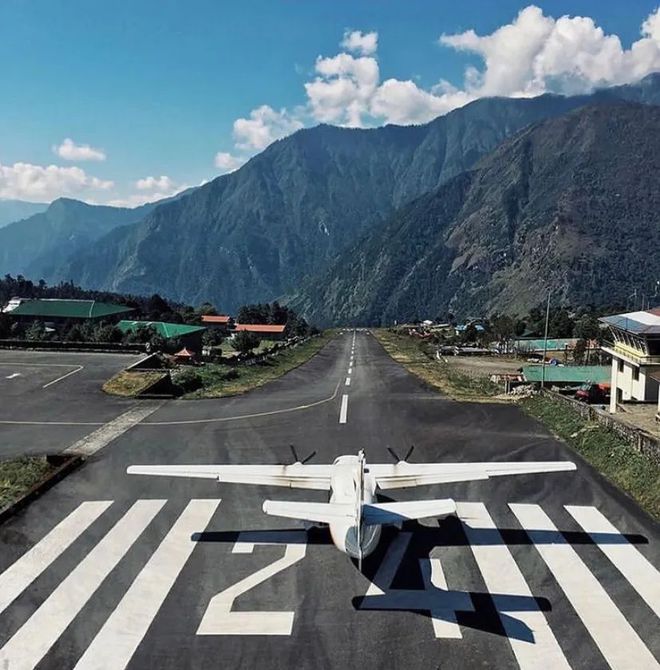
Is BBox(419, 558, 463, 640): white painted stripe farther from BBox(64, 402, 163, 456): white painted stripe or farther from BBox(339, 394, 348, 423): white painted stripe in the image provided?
BBox(339, 394, 348, 423): white painted stripe

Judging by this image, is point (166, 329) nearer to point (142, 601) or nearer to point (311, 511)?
point (142, 601)

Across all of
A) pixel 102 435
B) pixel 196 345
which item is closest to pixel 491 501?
pixel 102 435

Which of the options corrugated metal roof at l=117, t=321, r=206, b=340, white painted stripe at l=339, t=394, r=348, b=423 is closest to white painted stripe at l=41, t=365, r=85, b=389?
white painted stripe at l=339, t=394, r=348, b=423

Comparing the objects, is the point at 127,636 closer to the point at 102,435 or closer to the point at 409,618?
the point at 409,618

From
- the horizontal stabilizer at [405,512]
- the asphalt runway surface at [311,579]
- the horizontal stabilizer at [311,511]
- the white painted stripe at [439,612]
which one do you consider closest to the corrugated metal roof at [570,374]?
the asphalt runway surface at [311,579]

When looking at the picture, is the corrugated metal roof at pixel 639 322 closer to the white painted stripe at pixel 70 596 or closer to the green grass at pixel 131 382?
the green grass at pixel 131 382

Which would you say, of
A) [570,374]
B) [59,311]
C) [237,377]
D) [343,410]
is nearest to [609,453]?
[343,410]
